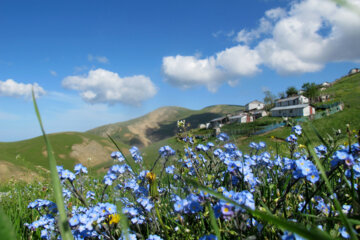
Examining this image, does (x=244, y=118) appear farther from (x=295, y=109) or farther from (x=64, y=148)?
(x=64, y=148)

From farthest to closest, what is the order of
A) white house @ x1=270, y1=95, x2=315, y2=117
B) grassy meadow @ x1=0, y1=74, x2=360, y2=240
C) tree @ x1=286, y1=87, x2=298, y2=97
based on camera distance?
tree @ x1=286, y1=87, x2=298, y2=97
white house @ x1=270, y1=95, x2=315, y2=117
grassy meadow @ x1=0, y1=74, x2=360, y2=240

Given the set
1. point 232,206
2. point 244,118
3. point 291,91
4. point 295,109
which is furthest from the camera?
point 291,91

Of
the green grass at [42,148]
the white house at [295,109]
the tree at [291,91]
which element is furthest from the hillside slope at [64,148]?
the tree at [291,91]

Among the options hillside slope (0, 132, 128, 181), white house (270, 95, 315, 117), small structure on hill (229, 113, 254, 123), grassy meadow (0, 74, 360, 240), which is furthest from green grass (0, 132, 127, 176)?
white house (270, 95, 315, 117)

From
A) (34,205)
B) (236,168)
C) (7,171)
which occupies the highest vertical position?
(236,168)

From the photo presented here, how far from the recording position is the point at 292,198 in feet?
9.33

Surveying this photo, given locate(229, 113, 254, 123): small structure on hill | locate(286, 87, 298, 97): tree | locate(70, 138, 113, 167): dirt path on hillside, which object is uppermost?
locate(286, 87, 298, 97): tree

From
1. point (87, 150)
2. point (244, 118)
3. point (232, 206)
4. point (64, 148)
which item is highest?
point (244, 118)

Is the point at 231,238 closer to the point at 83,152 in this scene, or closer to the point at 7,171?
the point at 7,171

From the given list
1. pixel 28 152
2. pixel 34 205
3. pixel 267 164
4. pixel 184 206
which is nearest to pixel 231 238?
pixel 184 206

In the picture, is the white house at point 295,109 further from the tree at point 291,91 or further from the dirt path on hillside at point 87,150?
the dirt path on hillside at point 87,150

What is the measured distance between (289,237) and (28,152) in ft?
189

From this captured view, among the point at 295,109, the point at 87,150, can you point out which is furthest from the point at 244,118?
the point at 87,150

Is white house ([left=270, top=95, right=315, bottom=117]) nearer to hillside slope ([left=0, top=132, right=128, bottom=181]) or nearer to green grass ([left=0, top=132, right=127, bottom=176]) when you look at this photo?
hillside slope ([left=0, top=132, right=128, bottom=181])
